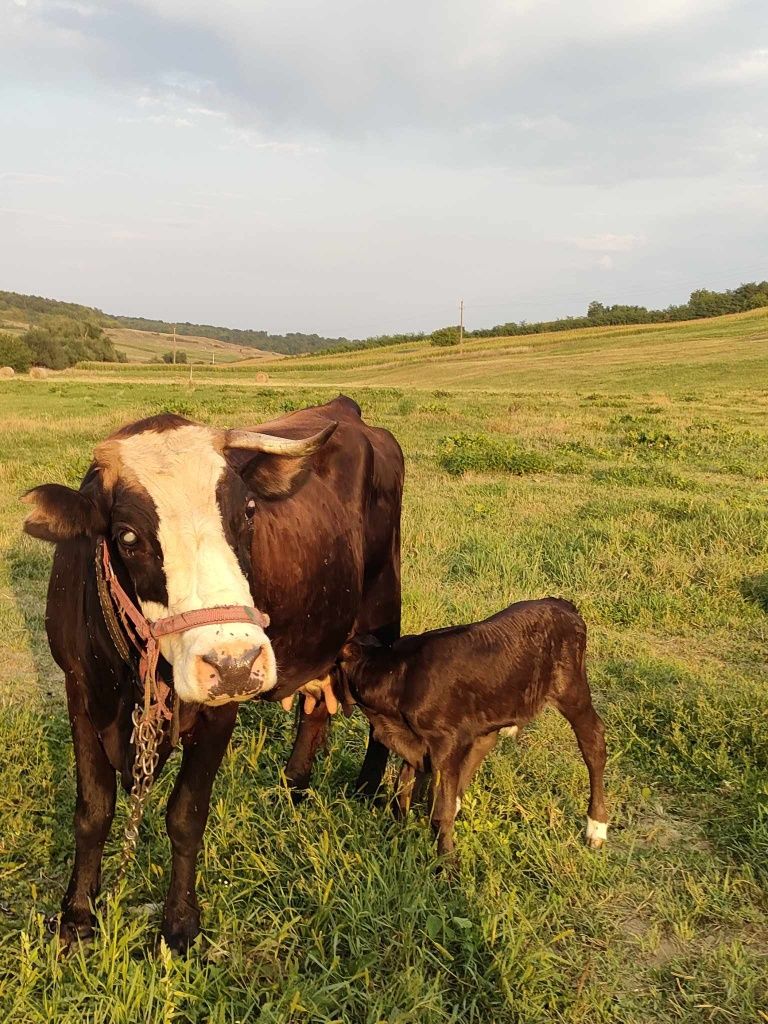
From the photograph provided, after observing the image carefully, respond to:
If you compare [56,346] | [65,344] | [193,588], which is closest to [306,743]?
[193,588]

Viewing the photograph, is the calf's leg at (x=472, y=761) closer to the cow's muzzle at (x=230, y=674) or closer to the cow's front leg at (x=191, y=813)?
the cow's front leg at (x=191, y=813)

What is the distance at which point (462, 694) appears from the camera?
3662mm

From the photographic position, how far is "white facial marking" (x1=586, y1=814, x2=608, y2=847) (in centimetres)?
357

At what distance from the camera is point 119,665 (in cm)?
289

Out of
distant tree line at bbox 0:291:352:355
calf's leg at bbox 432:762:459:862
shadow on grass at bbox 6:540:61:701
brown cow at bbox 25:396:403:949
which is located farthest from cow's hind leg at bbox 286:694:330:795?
distant tree line at bbox 0:291:352:355

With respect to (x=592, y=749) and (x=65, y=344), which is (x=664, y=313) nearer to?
(x=65, y=344)

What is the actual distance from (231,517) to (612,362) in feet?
148

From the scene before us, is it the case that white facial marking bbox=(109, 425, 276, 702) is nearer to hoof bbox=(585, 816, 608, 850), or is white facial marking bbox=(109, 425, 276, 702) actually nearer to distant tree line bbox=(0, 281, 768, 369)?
hoof bbox=(585, 816, 608, 850)

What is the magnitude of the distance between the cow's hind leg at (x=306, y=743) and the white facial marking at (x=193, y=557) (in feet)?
5.86

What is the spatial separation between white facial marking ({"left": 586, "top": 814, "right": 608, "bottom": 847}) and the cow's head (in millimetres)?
2053

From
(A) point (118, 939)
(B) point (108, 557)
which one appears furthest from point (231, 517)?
(A) point (118, 939)

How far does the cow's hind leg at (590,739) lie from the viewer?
12.0 feet

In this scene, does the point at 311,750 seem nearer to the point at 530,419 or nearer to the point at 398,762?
the point at 398,762

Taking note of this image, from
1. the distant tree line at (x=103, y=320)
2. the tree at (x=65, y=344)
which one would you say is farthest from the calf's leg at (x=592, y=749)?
the distant tree line at (x=103, y=320)
